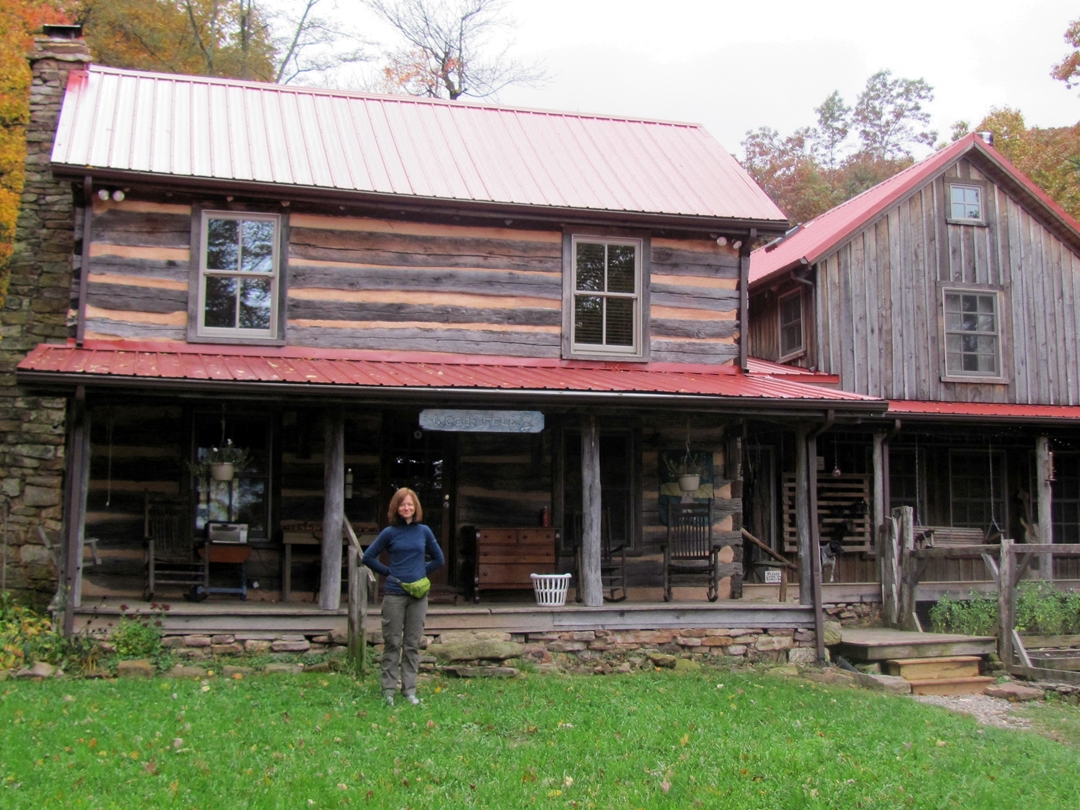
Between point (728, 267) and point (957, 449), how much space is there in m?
6.78

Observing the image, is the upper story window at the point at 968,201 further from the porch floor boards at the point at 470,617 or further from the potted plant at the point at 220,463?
the potted plant at the point at 220,463

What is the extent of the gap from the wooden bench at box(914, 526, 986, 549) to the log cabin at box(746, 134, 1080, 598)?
0.10 metres

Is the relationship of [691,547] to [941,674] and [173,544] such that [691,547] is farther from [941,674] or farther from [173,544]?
[173,544]

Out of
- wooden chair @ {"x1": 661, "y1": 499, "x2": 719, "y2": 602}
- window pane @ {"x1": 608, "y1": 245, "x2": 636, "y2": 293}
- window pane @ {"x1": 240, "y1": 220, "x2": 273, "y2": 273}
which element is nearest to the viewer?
window pane @ {"x1": 240, "y1": 220, "x2": 273, "y2": 273}

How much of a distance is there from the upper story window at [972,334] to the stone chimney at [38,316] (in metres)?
13.6

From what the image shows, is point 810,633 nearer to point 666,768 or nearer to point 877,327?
point 666,768

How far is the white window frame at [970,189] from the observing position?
18.8 m

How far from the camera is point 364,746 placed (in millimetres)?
7746

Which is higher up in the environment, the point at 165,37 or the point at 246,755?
the point at 165,37

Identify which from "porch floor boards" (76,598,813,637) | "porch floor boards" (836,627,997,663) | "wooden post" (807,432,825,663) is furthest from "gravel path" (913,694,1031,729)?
"porch floor boards" (76,598,813,637)

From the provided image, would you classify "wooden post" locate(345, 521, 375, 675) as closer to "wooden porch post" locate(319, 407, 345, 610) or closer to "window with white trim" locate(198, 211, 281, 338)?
"wooden porch post" locate(319, 407, 345, 610)

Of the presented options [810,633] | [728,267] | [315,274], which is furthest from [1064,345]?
[315,274]

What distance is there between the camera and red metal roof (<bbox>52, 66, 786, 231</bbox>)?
43.1 ft

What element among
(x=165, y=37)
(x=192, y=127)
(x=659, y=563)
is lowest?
(x=659, y=563)
